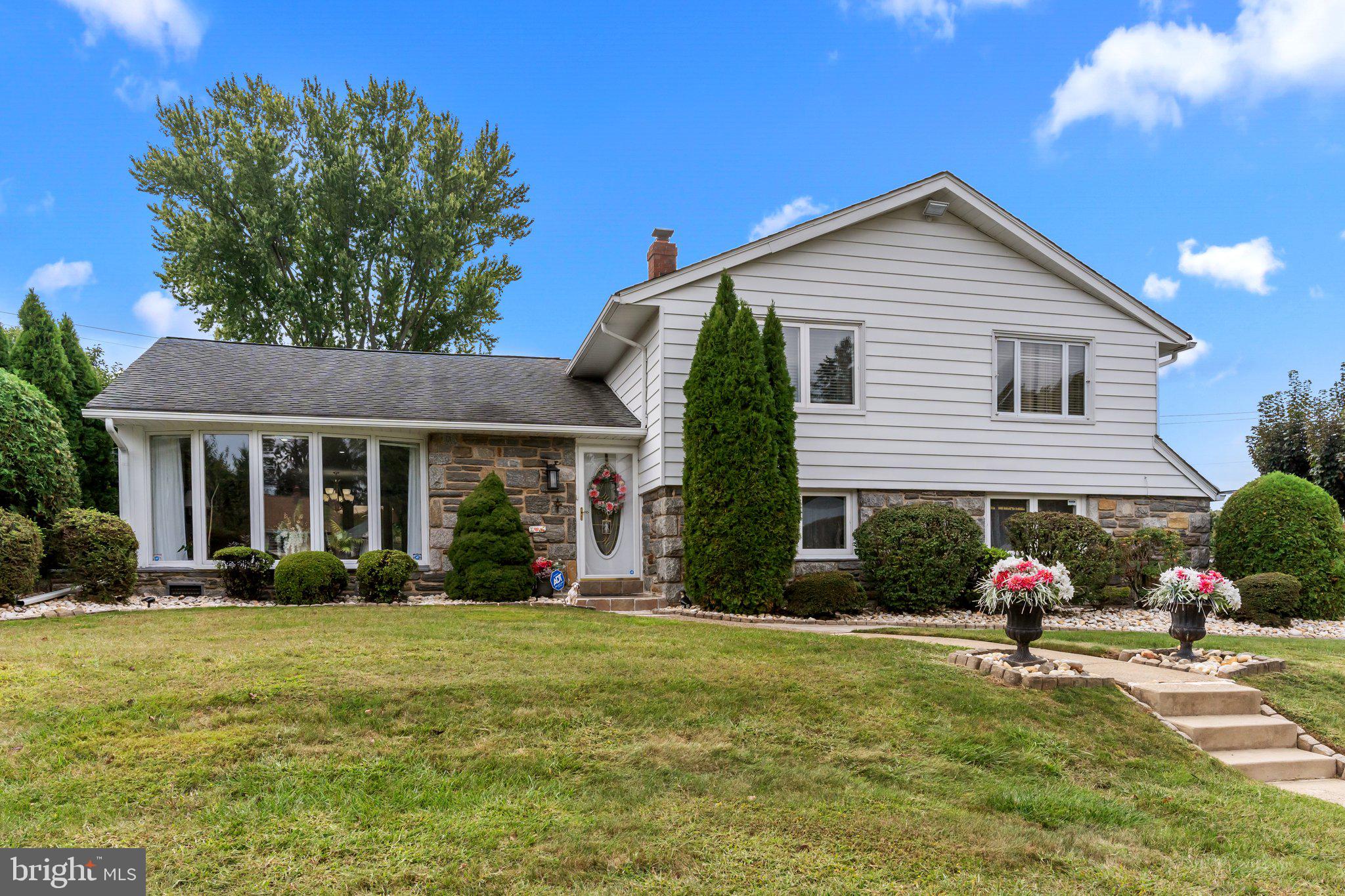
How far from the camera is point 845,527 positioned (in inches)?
470

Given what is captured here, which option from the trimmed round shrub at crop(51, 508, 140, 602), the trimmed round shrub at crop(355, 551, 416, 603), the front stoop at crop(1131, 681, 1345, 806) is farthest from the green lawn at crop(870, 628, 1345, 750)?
the trimmed round shrub at crop(51, 508, 140, 602)

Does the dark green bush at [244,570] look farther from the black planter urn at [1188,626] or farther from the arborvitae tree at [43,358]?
the black planter urn at [1188,626]

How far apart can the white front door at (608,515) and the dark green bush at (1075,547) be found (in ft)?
18.1

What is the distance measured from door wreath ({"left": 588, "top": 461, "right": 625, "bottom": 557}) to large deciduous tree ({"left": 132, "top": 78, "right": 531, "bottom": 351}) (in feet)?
39.1

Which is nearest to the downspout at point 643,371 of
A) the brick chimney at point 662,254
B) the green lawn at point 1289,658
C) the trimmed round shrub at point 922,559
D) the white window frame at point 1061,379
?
the brick chimney at point 662,254

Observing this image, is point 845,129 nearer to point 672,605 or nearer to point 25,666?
point 672,605

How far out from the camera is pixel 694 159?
1592 centimetres

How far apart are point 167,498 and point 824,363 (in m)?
9.18

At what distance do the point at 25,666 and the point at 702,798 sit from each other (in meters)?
4.69

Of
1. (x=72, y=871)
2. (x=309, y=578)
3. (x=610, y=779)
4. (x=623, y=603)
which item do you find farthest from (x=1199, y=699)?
(x=309, y=578)

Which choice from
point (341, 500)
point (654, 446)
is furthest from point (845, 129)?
point (341, 500)

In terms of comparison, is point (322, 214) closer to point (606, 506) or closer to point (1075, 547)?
point (606, 506)

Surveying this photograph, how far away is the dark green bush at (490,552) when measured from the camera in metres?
10.8

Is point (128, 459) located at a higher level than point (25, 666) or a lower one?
higher
